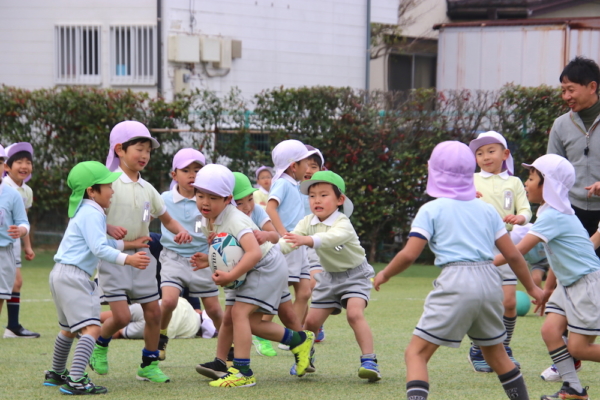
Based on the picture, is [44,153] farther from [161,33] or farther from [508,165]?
[508,165]

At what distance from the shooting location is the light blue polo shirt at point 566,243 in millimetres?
5438

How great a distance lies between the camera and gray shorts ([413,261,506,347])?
4.57m

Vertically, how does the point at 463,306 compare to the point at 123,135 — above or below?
below

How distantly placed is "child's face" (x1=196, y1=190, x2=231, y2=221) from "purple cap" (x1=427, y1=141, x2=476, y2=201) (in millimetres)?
1692

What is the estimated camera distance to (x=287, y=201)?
25.4ft

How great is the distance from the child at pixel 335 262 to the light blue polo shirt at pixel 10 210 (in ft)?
9.33

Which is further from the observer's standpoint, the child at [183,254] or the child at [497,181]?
the child at [497,181]

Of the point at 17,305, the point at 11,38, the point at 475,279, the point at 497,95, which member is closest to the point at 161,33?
the point at 11,38

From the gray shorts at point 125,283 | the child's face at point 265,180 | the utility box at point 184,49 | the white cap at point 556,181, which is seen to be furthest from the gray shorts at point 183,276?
the utility box at point 184,49

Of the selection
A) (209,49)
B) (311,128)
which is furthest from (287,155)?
(209,49)

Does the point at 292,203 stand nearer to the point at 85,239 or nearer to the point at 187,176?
the point at 187,176

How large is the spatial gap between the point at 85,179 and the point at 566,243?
319 centimetres

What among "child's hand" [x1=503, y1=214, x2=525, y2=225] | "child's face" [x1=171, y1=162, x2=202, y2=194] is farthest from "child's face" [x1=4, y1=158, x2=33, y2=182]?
"child's hand" [x1=503, y1=214, x2=525, y2=225]

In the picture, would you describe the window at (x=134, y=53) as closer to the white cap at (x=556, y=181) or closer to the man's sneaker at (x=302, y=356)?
the man's sneaker at (x=302, y=356)
